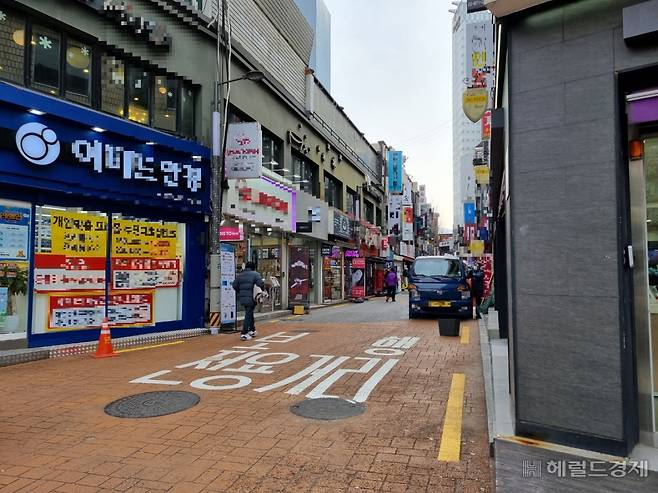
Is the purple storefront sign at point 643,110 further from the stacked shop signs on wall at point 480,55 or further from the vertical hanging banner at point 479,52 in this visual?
the vertical hanging banner at point 479,52

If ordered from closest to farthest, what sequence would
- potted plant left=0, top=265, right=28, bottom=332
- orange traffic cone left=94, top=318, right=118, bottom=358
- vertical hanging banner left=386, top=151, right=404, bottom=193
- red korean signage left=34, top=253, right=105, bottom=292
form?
potted plant left=0, top=265, right=28, bottom=332 → orange traffic cone left=94, top=318, right=118, bottom=358 → red korean signage left=34, top=253, right=105, bottom=292 → vertical hanging banner left=386, top=151, right=404, bottom=193

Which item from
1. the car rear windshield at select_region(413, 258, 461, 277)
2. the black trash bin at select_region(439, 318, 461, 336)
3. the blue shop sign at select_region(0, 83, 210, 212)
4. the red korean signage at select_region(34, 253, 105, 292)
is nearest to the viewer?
the blue shop sign at select_region(0, 83, 210, 212)

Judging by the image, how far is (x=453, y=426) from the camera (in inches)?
204

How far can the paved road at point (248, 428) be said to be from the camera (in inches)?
155

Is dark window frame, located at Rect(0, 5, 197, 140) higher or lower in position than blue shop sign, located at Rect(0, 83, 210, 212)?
higher

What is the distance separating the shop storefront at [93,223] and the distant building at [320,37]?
38386 millimetres

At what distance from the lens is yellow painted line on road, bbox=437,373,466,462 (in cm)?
441

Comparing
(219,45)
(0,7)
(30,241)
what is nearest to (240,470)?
(30,241)

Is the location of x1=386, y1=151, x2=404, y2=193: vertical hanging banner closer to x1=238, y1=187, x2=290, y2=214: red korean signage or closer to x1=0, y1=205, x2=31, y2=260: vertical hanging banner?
x1=238, y1=187, x2=290, y2=214: red korean signage

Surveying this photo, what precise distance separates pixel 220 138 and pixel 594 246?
36.5 feet

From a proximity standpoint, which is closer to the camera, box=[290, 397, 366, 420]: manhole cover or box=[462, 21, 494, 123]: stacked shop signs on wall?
box=[290, 397, 366, 420]: manhole cover

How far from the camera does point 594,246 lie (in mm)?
4031

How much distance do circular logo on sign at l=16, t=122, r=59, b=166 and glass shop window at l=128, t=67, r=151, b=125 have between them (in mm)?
2744

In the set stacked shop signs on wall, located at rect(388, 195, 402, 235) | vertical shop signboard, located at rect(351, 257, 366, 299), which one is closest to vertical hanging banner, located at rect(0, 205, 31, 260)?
vertical shop signboard, located at rect(351, 257, 366, 299)
